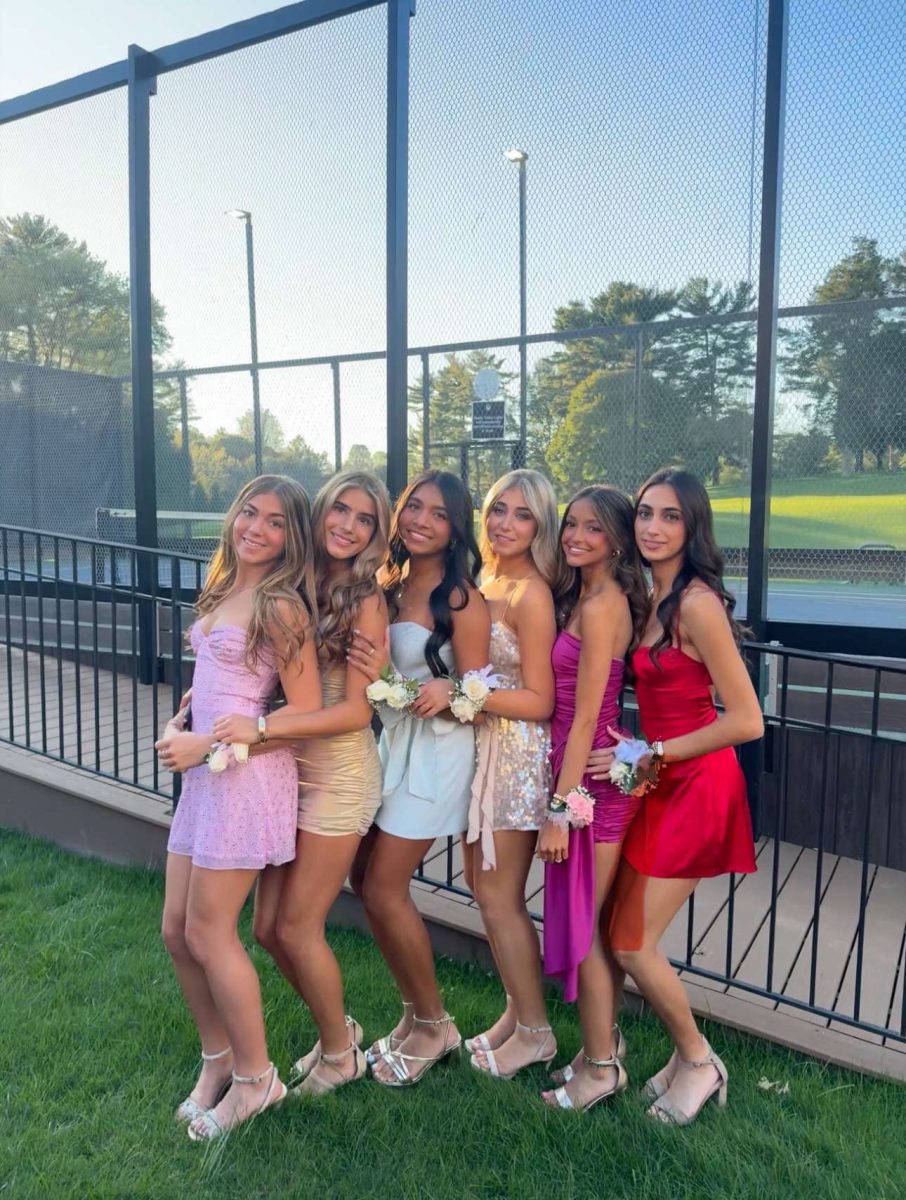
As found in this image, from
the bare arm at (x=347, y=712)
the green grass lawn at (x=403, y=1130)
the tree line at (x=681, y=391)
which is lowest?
the green grass lawn at (x=403, y=1130)

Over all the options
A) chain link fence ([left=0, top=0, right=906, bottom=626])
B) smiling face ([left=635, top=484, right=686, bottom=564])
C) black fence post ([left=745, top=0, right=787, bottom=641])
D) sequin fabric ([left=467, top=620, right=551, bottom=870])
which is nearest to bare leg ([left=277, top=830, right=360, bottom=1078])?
sequin fabric ([left=467, top=620, right=551, bottom=870])

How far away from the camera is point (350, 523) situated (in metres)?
2.51

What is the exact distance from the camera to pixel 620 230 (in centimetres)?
462

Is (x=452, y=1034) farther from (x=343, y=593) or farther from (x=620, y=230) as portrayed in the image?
(x=620, y=230)

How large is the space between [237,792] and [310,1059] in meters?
0.90

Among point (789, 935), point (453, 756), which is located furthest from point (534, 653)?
point (789, 935)

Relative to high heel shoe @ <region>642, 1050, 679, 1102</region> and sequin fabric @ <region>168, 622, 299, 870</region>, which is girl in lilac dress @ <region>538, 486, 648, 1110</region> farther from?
sequin fabric @ <region>168, 622, 299, 870</region>

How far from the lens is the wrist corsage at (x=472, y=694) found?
93.1 inches

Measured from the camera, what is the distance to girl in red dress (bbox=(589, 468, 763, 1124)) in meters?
2.37

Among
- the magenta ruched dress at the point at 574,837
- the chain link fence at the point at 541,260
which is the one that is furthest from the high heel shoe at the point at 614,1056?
the chain link fence at the point at 541,260

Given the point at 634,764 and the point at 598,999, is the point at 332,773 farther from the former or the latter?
the point at 598,999

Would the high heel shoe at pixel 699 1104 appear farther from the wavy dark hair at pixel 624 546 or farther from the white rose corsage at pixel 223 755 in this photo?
the white rose corsage at pixel 223 755

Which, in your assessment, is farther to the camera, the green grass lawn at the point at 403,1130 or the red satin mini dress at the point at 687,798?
the red satin mini dress at the point at 687,798

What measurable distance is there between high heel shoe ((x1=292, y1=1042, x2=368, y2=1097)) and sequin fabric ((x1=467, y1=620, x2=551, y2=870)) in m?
0.68
